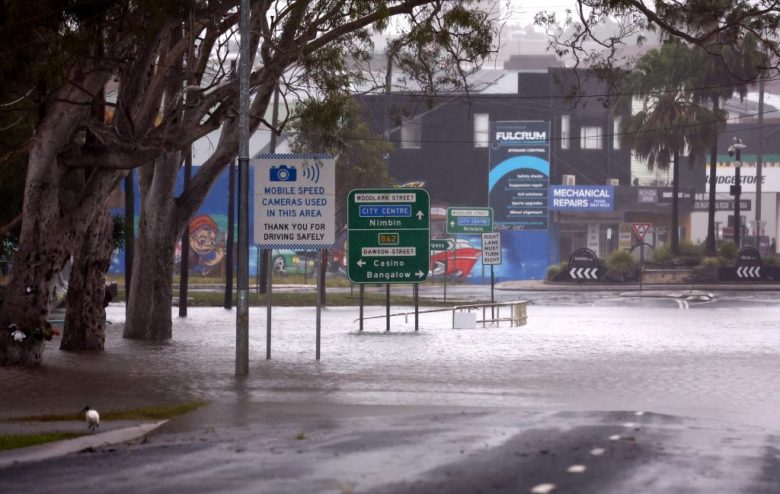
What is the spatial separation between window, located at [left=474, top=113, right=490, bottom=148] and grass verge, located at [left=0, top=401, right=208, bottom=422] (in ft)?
198

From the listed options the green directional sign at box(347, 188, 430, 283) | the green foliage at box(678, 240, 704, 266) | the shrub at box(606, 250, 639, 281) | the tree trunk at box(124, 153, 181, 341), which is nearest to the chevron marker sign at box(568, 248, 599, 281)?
the shrub at box(606, 250, 639, 281)

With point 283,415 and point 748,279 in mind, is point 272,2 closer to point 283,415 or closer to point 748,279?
point 283,415

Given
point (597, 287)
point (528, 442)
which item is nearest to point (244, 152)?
point (528, 442)

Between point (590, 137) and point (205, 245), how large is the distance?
23.2 m

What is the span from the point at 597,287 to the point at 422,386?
42.0 meters

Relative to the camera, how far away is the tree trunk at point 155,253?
26172 millimetres

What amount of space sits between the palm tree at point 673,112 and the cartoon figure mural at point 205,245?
923 inches

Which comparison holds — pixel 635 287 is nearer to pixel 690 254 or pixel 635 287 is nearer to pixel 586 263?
pixel 586 263

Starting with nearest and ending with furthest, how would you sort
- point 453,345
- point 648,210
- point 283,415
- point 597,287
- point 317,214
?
point 283,415, point 317,214, point 453,345, point 597,287, point 648,210

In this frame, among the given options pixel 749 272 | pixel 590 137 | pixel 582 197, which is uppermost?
pixel 590 137

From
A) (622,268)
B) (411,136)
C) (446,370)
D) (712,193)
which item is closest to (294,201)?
(446,370)

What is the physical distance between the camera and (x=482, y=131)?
7488 centimetres

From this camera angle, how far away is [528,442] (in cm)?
1112

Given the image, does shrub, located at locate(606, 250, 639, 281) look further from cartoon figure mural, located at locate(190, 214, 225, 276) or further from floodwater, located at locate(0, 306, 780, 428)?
floodwater, located at locate(0, 306, 780, 428)
